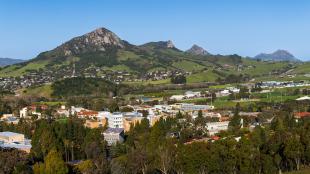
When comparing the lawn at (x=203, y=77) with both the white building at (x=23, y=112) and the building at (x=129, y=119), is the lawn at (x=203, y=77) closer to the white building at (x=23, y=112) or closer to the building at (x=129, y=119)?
the building at (x=129, y=119)

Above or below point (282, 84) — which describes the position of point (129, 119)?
below

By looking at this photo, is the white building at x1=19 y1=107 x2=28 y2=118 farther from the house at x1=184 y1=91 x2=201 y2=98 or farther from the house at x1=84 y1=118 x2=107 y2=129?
the house at x1=184 y1=91 x2=201 y2=98

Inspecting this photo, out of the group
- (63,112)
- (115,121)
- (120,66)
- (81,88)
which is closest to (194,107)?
(115,121)

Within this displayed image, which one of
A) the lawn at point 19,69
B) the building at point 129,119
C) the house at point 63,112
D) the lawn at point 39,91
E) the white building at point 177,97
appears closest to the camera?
the building at point 129,119

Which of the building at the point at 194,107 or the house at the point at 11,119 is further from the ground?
the building at the point at 194,107

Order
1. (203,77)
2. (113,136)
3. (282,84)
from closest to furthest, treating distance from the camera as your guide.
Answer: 1. (113,136)
2. (282,84)
3. (203,77)

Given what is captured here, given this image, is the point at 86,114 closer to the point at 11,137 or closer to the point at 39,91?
the point at 11,137

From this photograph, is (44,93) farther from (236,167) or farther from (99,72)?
(236,167)

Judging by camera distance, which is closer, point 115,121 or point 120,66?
point 115,121

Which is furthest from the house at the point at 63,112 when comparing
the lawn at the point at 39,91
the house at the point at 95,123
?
the lawn at the point at 39,91

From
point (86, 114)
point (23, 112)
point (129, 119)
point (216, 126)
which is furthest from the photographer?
point (23, 112)

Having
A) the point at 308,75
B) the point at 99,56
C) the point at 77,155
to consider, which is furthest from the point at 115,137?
the point at 99,56

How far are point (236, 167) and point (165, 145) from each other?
19.8 feet

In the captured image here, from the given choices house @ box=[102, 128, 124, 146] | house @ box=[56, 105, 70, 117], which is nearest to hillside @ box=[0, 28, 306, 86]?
house @ box=[56, 105, 70, 117]
